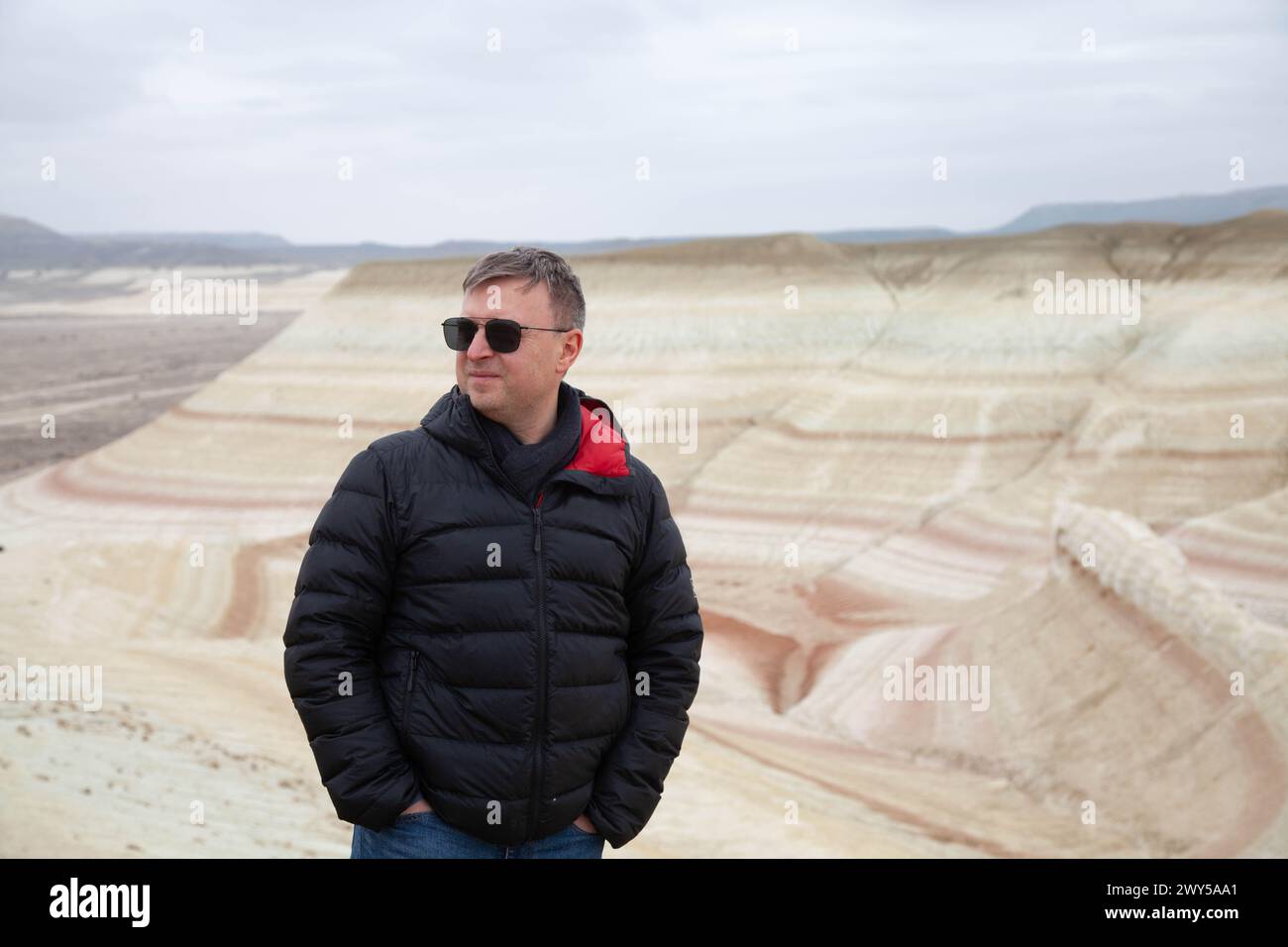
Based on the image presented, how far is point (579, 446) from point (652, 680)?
73 centimetres

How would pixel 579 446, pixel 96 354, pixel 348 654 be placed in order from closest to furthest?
pixel 348 654 → pixel 579 446 → pixel 96 354

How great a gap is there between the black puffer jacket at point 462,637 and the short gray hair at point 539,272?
1.15 feet

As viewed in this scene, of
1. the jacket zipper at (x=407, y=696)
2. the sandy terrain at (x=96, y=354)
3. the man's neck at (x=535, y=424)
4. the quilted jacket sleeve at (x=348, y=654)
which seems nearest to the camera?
the quilted jacket sleeve at (x=348, y=654)

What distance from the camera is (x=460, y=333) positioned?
341 cm

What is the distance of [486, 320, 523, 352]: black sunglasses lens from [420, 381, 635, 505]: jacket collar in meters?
0.16

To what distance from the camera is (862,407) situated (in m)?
38.8

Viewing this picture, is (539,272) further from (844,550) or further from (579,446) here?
(844,550)

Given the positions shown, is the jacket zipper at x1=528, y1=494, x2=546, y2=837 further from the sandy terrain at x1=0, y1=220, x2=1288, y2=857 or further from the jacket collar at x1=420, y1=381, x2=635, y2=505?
the sandy terrain at x1=0, y1=220, x2=1288, y2=857

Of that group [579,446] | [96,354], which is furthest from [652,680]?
[96,354]

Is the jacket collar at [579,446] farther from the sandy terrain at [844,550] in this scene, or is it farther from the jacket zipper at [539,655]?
the sandy terrain at [844,550]

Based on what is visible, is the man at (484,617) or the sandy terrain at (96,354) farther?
the sandy terrain at (96,354)

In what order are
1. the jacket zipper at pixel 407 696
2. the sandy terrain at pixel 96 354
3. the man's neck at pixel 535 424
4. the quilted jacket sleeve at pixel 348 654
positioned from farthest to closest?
the sandy terrain at pixel 96 354, the man's neck at pixel 535 424, the jacket zipper at pixel 407 696, the quilted jacket sleeve at pixel 348 654

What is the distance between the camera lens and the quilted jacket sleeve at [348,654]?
320 cm

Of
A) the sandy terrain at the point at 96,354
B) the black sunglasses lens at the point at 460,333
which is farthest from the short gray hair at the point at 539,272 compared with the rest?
the sandy terrain at the point at 96,354
